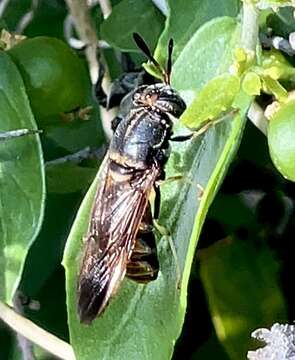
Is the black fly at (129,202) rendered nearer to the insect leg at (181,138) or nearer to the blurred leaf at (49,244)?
the insect leg at (181,138)

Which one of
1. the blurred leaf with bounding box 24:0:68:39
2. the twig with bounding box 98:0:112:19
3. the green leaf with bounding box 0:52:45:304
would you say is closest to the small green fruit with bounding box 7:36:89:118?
the green leaf with bounding box 0:52:45:304

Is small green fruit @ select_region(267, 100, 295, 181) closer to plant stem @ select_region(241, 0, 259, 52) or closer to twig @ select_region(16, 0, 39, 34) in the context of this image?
plant stem @ select_region(241, 0, 259, 52)

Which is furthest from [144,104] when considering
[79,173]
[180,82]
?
[79,173]

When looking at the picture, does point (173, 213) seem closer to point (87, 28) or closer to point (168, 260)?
point (168, 260)

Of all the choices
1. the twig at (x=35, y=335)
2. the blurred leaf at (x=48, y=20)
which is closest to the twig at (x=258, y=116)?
the twig at (x=35, y=335)

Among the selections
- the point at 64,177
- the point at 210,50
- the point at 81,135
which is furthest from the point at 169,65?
the point at 81,135

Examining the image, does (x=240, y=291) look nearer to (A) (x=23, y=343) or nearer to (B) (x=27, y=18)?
(A) (x=23, y=343)
